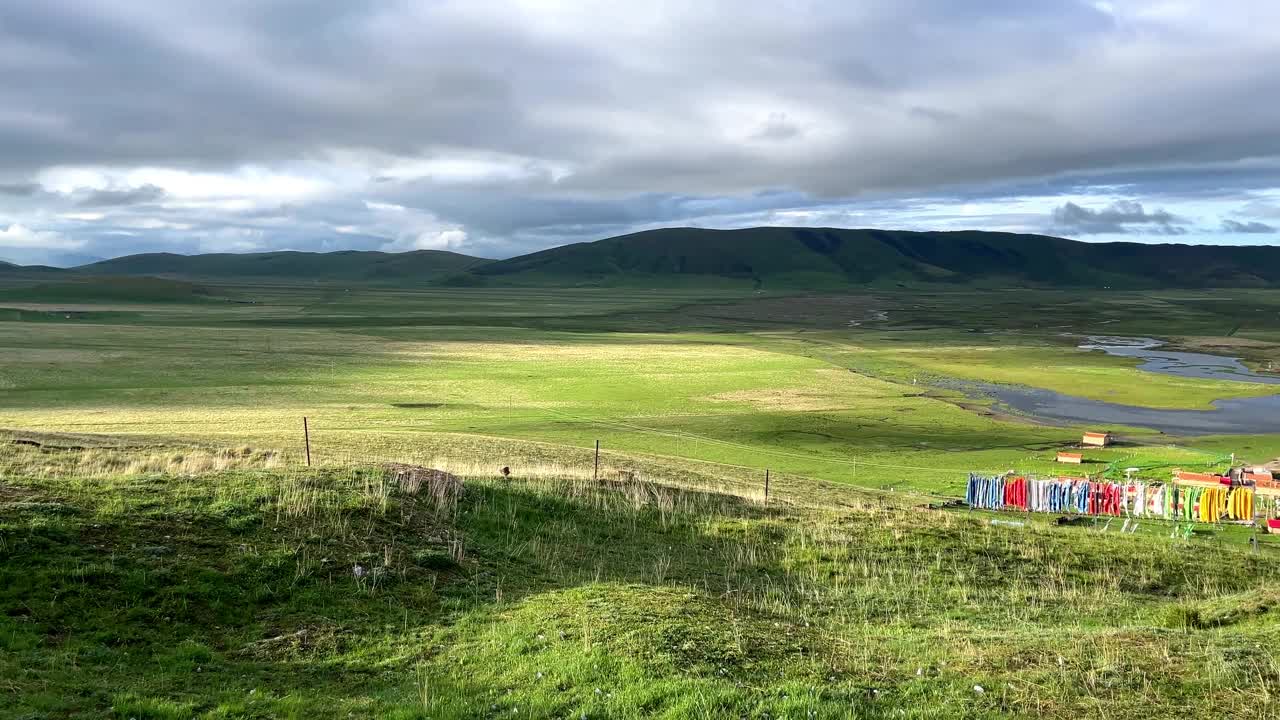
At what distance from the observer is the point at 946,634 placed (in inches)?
522

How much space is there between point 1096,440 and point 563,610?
4125 centimetres

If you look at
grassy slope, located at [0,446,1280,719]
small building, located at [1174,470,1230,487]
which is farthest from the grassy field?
small building, located at [1174,470,1230,487]

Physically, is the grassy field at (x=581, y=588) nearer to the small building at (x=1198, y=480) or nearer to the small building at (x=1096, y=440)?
the small building at (x=1096, y=440)

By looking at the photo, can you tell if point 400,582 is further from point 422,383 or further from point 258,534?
point 422,383

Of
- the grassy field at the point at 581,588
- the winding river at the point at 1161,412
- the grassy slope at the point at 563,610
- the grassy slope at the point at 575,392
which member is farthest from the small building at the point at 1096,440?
the grassy slope at the point at 563,610

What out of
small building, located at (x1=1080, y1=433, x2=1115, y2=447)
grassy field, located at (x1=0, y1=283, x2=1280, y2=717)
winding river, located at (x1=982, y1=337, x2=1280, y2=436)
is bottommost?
winding river, located at (x1=982, y1=337, x2=1280, y2=436)

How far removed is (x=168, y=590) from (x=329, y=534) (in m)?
3.20

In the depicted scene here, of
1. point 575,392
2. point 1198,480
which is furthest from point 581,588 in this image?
point 575,392

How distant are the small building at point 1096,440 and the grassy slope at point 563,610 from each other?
86.7ft

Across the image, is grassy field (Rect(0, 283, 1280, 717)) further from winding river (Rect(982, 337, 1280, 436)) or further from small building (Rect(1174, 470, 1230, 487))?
winding river (Rect(982, 337, 1280, 436))

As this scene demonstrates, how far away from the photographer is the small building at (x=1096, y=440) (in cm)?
4603

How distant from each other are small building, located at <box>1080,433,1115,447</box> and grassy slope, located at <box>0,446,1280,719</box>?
26419 mm

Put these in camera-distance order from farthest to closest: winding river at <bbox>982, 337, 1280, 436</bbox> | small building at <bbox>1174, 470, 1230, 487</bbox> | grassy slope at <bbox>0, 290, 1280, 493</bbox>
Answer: winding river at <bbox>982, 337, 1280, 436</bbox> < grassy slope at <bbox>0, 290, 1280, 493</bbox> < small building at <bbox>1174, 470, 1230, 487</bbox>

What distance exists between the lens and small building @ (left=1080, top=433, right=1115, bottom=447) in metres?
46.0
